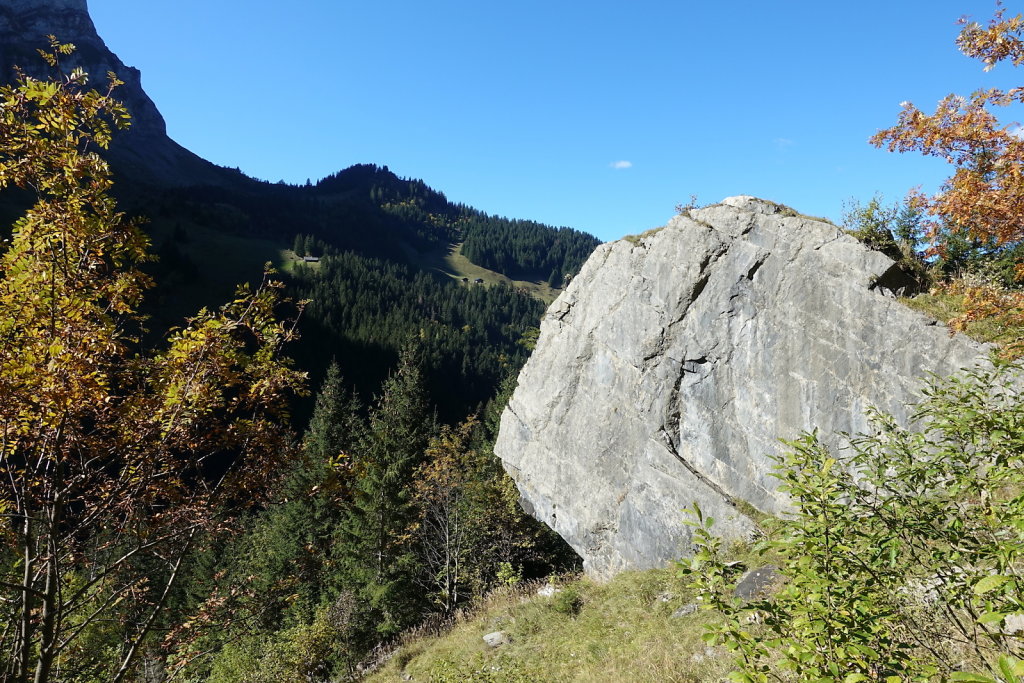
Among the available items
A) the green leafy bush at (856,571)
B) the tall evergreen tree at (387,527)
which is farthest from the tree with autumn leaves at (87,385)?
the tall evergreen tree at (387,527)

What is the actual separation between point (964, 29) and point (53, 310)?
11.5m

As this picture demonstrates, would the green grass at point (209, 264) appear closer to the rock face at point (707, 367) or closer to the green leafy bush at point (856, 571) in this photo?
the rock face at point (707, 367)

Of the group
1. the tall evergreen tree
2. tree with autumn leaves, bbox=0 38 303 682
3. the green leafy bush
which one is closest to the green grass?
the tall evergreen tree

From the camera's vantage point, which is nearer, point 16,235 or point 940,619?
point 16,235

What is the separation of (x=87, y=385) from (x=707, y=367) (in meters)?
16.1

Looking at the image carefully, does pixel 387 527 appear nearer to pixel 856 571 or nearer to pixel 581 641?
pixel 581 641

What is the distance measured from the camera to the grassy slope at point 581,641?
9.18m

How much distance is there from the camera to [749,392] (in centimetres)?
1520

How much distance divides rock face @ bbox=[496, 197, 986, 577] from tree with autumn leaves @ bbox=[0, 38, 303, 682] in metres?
14.1

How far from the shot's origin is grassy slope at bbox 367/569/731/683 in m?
9.18

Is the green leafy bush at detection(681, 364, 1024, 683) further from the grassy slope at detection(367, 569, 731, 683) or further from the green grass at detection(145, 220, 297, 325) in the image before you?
the green grass at detection(145, 220, 297, 325)

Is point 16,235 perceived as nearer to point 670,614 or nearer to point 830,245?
point 670,614

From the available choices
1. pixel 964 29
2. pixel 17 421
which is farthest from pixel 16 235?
pixel 964 29

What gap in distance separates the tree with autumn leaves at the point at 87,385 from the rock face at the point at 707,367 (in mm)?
14102
